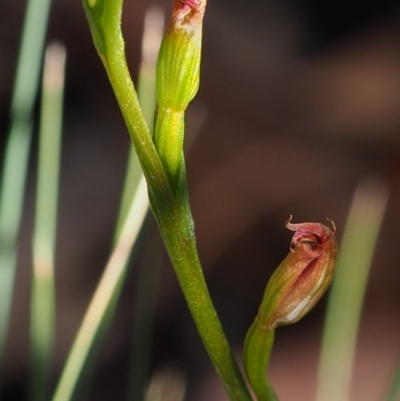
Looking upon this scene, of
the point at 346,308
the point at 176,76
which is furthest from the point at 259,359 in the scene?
the point at 346,308

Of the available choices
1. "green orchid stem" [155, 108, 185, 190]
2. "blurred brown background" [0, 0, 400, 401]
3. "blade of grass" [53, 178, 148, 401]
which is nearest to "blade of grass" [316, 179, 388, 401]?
"blade of grass" [53, 178, 148, 401]

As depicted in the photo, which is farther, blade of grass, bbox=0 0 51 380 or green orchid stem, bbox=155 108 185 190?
blade of grass, bbox=0 0 51 380

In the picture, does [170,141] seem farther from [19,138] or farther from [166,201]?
[19,138]

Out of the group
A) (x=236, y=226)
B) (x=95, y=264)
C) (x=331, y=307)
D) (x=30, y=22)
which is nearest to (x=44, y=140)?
(x=30, y=22)

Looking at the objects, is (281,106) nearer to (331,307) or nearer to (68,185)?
(68,185)

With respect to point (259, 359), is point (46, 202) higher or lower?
higher

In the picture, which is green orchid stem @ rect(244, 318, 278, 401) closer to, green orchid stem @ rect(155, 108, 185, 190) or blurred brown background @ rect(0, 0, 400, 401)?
green orchid stem @ rect(155, 108, 185, 190)
